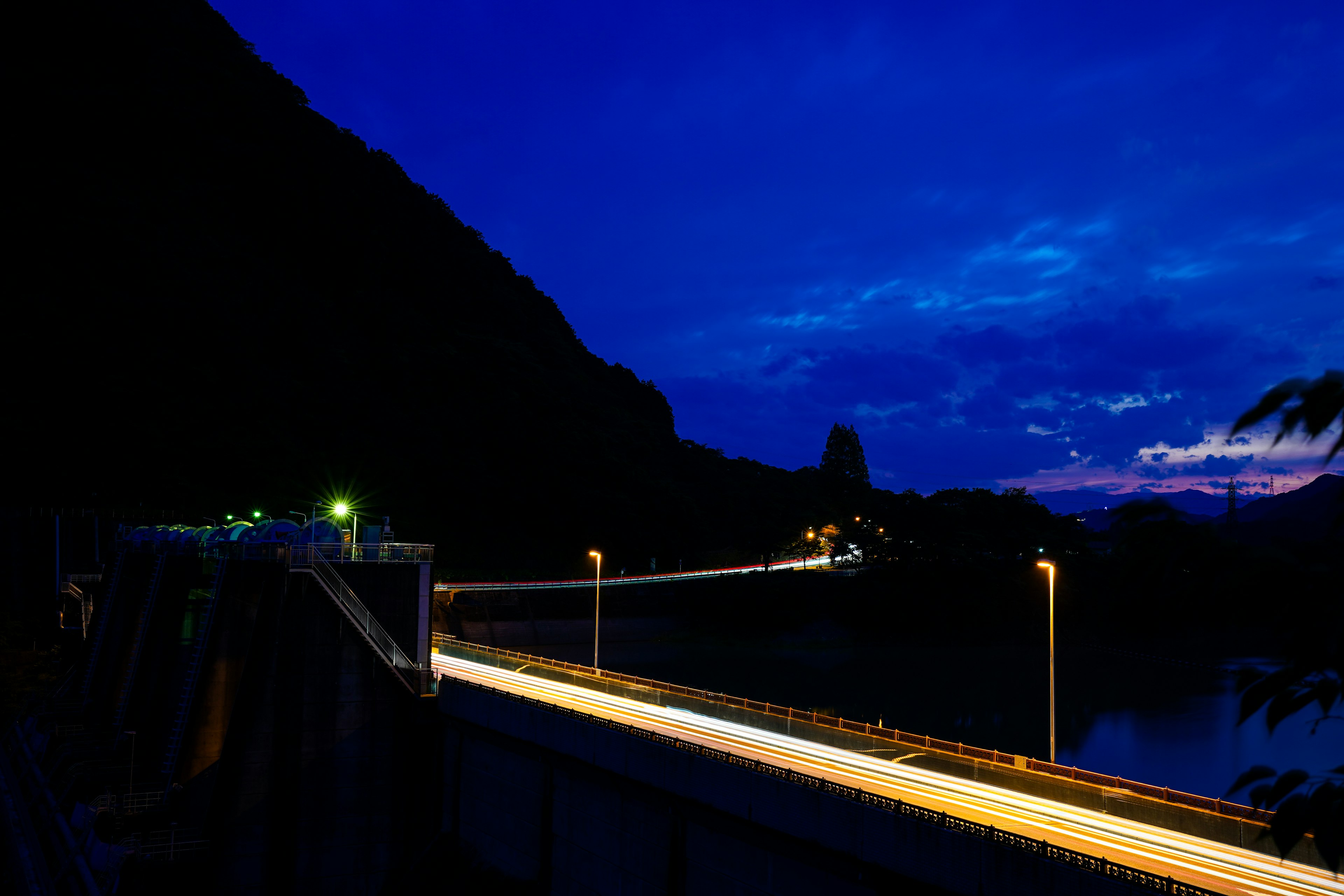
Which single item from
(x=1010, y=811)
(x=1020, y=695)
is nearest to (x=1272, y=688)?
(x=1010, y=811)

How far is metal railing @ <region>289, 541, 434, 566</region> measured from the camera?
3428cm

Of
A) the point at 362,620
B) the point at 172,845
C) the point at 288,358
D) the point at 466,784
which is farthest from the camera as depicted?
the point at 288,358

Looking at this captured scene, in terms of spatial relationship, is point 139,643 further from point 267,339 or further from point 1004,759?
point 267,339

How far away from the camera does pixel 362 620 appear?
35.0 m

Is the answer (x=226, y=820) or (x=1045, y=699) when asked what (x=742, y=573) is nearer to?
(x=1045, y=699)

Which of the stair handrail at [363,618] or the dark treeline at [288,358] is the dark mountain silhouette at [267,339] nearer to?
the dark treeline at [288,358]

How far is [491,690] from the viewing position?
32625mm

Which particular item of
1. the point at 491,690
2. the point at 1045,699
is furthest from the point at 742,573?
the point at 491,690

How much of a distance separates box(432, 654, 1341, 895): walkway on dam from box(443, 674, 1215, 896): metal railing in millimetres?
637

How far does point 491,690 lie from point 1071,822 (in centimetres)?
2031

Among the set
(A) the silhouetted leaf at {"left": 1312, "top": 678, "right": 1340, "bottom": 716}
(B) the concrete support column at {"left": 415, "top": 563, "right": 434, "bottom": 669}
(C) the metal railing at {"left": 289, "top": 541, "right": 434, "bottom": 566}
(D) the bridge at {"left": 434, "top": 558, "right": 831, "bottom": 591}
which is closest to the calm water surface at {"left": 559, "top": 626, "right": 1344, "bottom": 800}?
(D) the bridge at {"left": 434, "top": 558, "right": 831, "bottom": 591}

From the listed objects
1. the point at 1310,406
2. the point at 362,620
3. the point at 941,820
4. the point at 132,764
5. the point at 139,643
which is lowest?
the point at 132,764

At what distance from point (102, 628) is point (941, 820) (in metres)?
49.1

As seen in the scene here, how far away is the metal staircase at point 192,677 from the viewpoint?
3356cm
